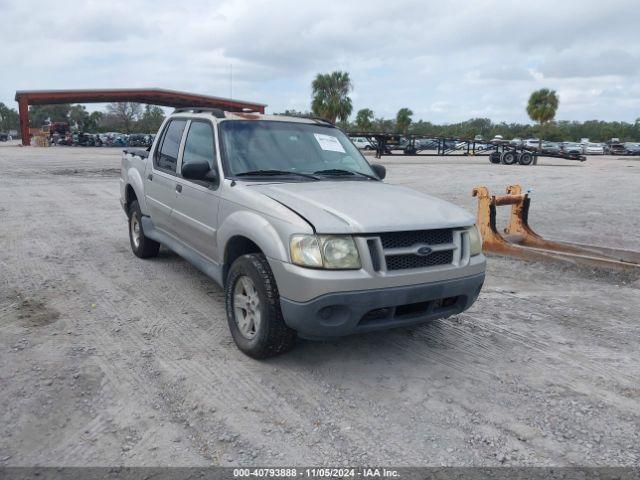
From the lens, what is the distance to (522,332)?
4492 mm

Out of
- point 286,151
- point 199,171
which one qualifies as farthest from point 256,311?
point 286,151

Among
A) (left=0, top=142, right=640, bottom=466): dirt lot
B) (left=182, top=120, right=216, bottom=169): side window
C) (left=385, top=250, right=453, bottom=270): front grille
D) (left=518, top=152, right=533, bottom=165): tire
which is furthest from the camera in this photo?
(left=518, top=152, right=533, bottom=165): tire

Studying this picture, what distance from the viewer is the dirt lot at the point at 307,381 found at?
2822 mm

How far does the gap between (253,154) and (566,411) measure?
3028 mm

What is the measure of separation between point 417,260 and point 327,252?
0.63 meters

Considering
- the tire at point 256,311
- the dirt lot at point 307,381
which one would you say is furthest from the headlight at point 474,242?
the tire at point 256,311

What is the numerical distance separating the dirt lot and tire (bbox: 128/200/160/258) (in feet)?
1.16

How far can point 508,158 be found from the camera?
30.2 meters

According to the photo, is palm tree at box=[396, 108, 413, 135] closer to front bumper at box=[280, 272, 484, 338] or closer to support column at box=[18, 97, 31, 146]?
support column at box=[18, 97, 31, 146]

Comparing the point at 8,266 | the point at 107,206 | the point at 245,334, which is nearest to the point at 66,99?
the point at 107,206

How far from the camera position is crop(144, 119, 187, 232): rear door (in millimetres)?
5316

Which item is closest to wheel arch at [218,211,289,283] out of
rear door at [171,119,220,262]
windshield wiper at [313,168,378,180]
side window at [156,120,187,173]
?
rear door at [171,119,220,262]

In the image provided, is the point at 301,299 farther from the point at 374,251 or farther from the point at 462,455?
the point at 462,455

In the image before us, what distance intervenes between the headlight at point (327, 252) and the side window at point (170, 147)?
247 cm
